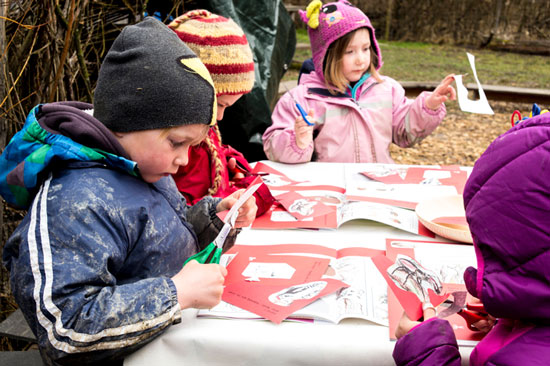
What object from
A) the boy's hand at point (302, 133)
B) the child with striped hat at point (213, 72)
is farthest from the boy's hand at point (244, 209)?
the boy's hand at point (302, 133)

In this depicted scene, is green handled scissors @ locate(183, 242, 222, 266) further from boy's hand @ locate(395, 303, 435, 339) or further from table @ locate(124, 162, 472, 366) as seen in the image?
boy's hand @ locate(395, 303, 435, 339)

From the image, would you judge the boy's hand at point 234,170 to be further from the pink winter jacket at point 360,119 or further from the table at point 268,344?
the table at point 268,344

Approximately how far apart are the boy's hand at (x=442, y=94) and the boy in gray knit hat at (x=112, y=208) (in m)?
1.37

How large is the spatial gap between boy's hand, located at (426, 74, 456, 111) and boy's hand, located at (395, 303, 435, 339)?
1.38 m

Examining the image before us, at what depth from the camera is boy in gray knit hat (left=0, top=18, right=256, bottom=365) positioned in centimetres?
104

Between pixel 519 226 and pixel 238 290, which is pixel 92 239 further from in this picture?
pixel 519 226

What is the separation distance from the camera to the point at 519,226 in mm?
900

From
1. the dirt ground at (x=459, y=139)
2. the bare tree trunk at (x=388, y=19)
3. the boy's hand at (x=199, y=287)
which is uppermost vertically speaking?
the boy's hand at (x=199, y=287)

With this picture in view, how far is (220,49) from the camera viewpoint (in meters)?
1.95

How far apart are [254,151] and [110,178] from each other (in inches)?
84.0

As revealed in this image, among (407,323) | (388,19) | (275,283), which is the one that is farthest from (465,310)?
(388,19)

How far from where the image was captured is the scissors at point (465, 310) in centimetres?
116

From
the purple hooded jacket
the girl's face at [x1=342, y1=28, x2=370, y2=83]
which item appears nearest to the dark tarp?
the girl's face at [x1=342, y1=28, x2=370, y2=83]

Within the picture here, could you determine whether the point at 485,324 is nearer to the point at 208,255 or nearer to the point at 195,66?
the point at 208,255
